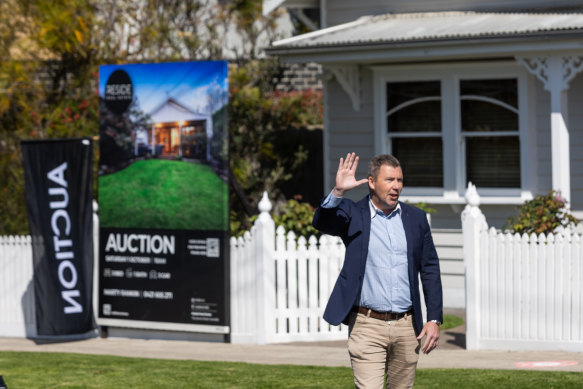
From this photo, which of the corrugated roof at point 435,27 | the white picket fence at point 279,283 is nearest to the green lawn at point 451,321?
the white picket fence at point 279,283

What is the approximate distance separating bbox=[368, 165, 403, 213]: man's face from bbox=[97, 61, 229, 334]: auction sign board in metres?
6.02

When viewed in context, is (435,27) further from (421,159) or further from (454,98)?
(421,159)

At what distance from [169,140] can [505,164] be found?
482cm

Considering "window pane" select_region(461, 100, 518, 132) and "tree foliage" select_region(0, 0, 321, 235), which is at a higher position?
"tree foliage" select_region(0, 0, 321, 235)

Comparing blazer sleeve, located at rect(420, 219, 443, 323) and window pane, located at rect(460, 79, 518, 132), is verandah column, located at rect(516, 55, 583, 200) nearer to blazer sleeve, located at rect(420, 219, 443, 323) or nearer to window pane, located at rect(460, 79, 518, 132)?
window pane, located at rect(460, 79, 518, 132)

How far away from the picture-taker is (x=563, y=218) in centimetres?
1230

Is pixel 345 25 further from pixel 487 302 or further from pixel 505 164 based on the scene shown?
pixel 487 302

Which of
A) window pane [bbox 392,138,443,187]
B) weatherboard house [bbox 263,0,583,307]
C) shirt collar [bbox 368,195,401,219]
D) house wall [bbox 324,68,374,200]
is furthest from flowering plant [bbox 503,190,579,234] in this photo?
shirt collar [bbox 368,195,401,219]

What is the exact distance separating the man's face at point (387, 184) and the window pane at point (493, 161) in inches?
341

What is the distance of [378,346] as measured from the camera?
6539mm

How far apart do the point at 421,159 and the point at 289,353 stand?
4.81 m

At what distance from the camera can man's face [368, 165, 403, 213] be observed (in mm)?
6457

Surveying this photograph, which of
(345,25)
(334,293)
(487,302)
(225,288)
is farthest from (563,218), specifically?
(334,293)

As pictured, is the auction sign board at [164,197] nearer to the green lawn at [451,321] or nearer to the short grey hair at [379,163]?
the green lawn at [451,321]
